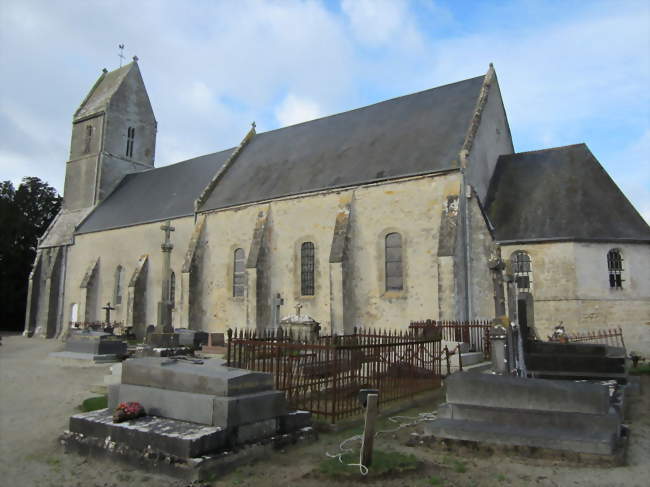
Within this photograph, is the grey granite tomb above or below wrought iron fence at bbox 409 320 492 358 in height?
below

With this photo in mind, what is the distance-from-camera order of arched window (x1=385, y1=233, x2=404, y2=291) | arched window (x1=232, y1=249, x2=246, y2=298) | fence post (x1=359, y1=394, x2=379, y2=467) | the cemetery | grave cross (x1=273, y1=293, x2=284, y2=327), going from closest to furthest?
fence post (x1=359, y1=394, x2=379, y2=467), the cemetery, arched window (x1=385, y1=233, x2=404, y2=291), grave cross (x1=273, y1=293, x2=284, y2=327), arched window (x1=232, y1=249, x2=246, y2=298)

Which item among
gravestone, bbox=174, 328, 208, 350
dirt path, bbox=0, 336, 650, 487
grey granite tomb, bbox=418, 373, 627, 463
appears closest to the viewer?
dirt path, bbox=0, 336, 650, 487

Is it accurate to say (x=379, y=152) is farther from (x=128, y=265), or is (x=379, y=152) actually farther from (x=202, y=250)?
(x=128, y=265)

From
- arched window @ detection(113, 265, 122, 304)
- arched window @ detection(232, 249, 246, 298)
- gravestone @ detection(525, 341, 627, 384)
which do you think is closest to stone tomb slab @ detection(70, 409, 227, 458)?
gravestone @ detection(525, 341, 627, 384)

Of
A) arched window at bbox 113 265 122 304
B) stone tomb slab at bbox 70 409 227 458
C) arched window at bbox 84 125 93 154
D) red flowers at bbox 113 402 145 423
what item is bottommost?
stone tomb slab at bbox 70 409 227 458

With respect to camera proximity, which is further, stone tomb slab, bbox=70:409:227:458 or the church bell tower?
the church bell tower

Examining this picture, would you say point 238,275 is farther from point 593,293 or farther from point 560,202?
point 593,293

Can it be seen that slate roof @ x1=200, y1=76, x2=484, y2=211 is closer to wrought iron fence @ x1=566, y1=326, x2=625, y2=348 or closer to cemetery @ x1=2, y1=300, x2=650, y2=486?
wrought iron fence @ x1=566, y1=326, x2=625, y2=348

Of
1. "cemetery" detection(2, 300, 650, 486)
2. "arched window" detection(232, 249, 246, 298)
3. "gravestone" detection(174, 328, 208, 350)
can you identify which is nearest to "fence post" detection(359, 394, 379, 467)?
"cemetery" detection(2, 300, 650, 486)

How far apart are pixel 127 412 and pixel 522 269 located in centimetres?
1417

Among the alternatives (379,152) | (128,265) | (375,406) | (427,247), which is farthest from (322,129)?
(375,406)

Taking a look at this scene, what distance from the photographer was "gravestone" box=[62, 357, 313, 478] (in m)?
4.75

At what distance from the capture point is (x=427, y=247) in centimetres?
1541

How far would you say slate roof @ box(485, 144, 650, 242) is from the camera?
15773 millimetres
